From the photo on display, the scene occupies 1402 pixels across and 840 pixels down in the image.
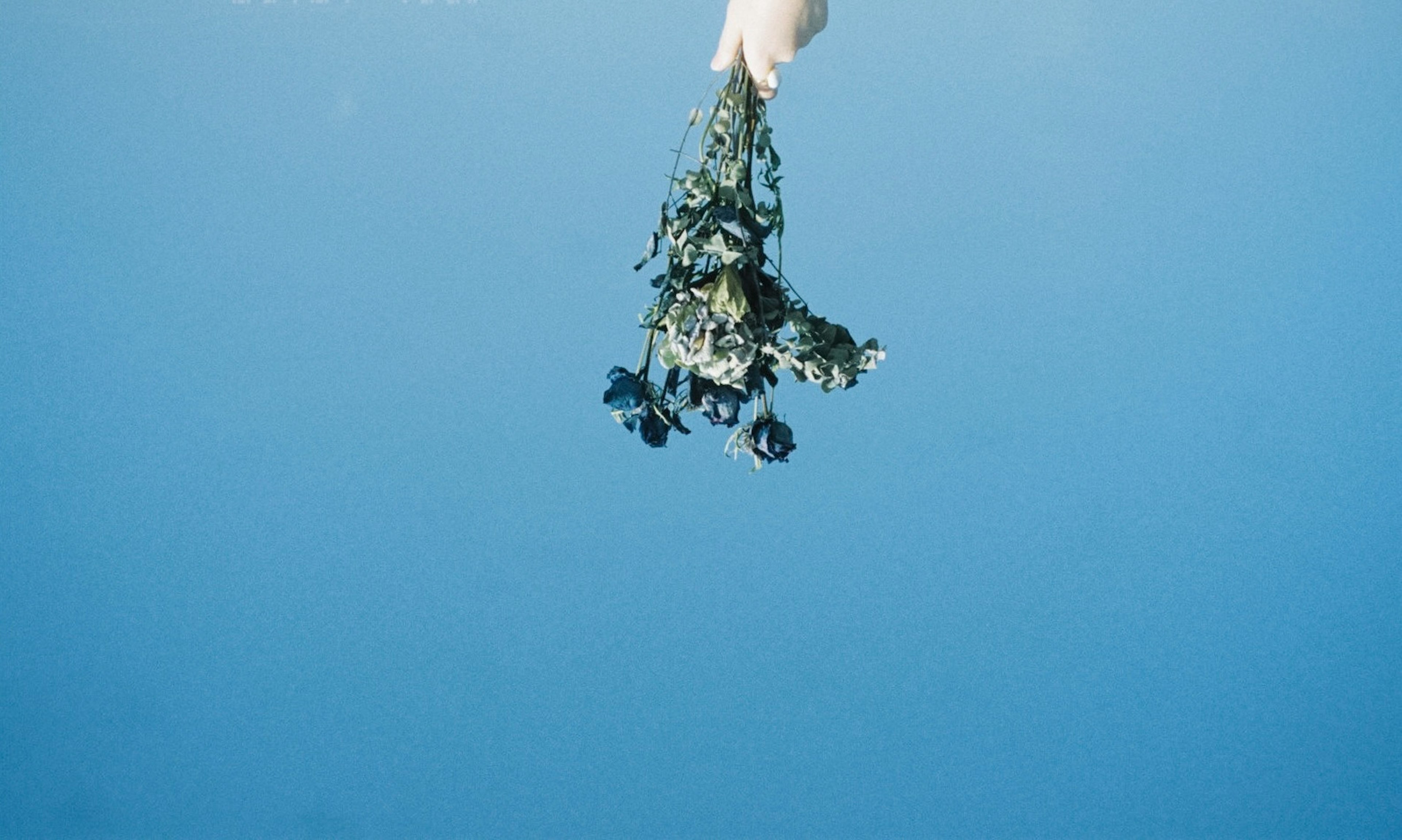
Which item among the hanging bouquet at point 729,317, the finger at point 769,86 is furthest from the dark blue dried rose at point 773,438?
the finger at point 769,86

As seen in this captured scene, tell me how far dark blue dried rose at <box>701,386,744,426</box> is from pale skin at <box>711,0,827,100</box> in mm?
180

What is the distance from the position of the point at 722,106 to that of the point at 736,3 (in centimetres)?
6

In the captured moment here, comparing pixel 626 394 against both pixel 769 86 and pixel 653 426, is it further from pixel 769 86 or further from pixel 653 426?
pixel 769 86

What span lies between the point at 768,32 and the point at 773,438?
9.4 inches

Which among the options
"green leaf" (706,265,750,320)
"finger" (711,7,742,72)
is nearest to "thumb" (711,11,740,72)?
"finger" (711,7,742,72)

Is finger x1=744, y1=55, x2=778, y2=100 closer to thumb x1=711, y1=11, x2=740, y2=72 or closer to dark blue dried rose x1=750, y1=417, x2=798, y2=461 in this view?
thumb x1=711, y1=11, x2=740, y2=72

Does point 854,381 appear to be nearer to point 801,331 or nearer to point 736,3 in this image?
point 801,331

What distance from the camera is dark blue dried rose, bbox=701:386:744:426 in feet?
2.43

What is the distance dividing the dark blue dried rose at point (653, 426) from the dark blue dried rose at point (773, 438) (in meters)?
0.06

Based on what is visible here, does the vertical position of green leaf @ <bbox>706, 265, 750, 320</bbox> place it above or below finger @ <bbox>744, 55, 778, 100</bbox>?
below

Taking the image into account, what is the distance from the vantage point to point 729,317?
719mm

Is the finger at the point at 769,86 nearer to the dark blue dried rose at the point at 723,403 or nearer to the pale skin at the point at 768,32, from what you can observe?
the pale skin at the point at 768,32

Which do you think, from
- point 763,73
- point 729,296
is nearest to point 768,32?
point 763,73

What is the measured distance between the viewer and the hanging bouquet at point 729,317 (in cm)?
72
